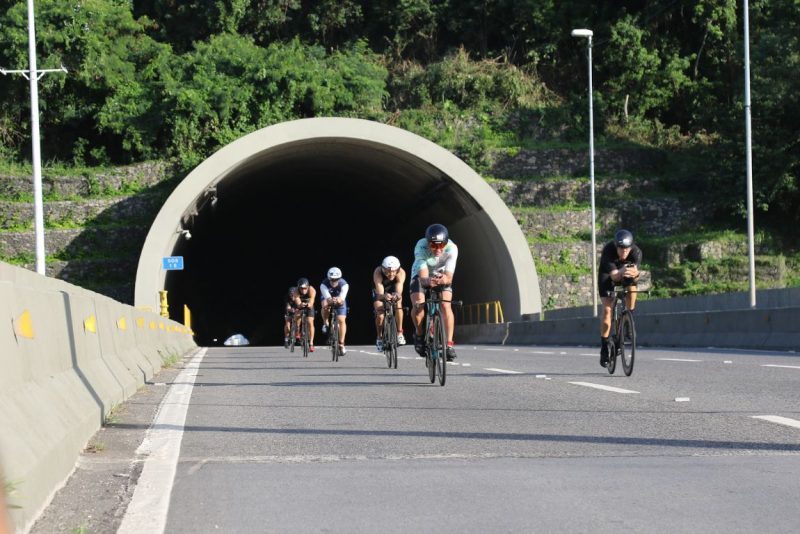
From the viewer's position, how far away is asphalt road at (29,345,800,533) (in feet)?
18.6

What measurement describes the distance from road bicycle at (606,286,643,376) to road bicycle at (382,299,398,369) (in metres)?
3.73

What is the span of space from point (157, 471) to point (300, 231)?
182 feet

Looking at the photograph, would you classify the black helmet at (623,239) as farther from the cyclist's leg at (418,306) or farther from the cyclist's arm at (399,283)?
the cyclist's arm at (399,283)

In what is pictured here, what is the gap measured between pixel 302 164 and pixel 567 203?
1068 cm

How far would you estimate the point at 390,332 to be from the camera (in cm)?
1803

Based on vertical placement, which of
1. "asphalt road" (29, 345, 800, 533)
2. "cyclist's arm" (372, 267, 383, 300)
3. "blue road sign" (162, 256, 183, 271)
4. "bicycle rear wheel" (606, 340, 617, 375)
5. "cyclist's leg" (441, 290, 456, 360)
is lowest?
"asphalt road" (29, 345, 800, 533)

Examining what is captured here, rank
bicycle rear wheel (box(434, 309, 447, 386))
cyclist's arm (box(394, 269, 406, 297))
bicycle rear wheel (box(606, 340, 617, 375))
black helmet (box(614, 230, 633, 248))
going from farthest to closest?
1. cyclist's arm (box(394, 269, 406, 297))
2. bicycle rear wheel (box(606, 340, 617, 375))
3. black helmet (box(614, 230, 633, 248))
4. bicycle rear wheel (box(434, 309, 447, 386))

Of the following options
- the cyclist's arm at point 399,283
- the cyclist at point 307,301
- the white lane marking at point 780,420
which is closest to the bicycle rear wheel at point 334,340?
the cyclist at point 307,301

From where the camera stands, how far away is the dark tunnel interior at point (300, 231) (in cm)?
4531

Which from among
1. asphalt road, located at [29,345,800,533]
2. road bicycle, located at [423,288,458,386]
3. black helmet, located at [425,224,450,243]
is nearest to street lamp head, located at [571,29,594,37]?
road bicycle, located at [423,288,458,386]

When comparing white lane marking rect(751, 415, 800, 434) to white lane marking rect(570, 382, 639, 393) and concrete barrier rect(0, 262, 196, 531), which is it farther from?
concrete barrier rect(0, 262, 196, 531)

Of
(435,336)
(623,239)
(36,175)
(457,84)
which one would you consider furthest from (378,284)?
(457,84)

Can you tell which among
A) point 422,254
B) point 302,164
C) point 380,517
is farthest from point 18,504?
point 302,164

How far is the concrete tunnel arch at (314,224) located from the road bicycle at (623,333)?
2594cm
